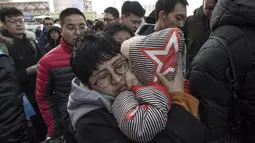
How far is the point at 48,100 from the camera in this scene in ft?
6.90

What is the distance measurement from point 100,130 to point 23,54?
8.33ft

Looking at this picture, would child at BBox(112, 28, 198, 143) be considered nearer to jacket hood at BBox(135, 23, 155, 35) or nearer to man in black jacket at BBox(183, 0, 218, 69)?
jacket hood at BBox(135, 23, 155, 35)

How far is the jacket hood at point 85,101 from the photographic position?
0.92 metres

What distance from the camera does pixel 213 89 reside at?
107 centimetres

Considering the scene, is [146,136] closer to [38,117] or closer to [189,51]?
[189,51]

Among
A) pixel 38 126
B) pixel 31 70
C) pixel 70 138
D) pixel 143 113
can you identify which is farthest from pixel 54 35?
pixel 143 113

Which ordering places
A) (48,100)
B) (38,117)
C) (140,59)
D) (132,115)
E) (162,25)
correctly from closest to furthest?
(132,115) < (140,59) < (48,100) < (162,25) < (38,117)

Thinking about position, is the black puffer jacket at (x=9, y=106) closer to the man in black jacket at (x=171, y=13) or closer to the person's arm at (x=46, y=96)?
the person's arm at (x=46, y=96)

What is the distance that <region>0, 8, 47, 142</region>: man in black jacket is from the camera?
2.91 metres

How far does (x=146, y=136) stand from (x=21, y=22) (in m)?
3.02

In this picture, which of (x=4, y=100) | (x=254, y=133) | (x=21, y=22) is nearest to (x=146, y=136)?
(x=254, y=133)

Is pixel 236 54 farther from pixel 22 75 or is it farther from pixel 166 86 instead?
pixel 22 75

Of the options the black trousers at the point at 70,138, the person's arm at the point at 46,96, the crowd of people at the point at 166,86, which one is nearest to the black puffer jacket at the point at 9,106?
the person's arm at the point at 46,96

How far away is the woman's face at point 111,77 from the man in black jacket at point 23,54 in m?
2.20
